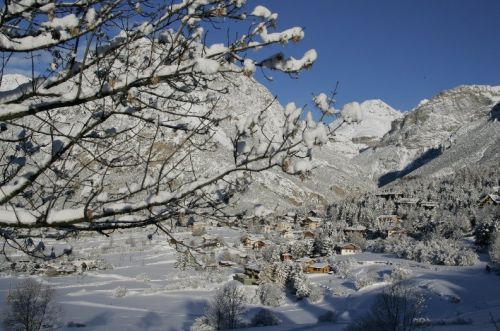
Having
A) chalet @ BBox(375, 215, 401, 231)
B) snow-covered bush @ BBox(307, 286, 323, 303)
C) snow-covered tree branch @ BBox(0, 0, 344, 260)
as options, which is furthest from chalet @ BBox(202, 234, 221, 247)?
chalet @ BBox(375, 215, 401, 231)

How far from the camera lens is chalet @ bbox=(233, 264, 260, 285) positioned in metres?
43.7

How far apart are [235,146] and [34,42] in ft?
4.29

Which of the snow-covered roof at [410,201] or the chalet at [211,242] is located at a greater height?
the snow-covered roof at [410,201]

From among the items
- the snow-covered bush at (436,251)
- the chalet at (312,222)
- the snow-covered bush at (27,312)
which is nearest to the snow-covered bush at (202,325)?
the snow-covered bush at (27,312)

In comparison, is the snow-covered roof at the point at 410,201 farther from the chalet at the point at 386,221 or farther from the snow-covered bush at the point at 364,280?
the snow-covered bush at the point at 364,280

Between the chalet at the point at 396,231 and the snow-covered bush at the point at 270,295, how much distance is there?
27.4m

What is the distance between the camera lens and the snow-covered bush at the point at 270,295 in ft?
122

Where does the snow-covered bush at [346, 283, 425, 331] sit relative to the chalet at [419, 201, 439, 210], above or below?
below

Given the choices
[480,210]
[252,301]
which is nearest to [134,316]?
[252,301]

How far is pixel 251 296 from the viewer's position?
40281 mm

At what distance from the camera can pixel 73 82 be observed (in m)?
2.47

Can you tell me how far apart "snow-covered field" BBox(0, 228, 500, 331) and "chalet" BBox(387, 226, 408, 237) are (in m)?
10.6

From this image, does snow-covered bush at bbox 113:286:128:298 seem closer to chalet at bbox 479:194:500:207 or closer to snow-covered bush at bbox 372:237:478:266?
snow-covered bush at bbox 372:237:478:266

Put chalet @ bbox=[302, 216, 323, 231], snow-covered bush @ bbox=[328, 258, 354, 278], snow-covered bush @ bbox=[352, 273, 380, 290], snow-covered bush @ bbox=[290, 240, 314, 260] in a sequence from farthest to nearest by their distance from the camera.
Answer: chalet @ bbox=[302, 216, 323, 231], snow-covered bush @ bbox=[290, 240, 314, 260], snow-covered bush @ bbox=[328, 258, 354, 278], snow-covered bush @ bbox=[352, 273, 380, 290]
